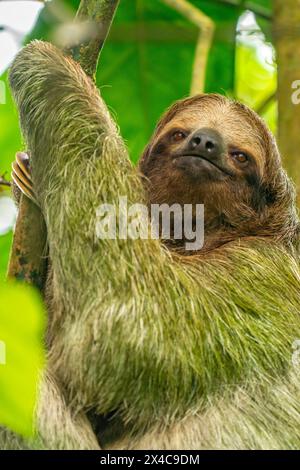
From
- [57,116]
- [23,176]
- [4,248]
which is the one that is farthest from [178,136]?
[4,248]

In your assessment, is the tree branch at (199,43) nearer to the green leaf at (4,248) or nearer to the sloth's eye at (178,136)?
the sloth's eye at (178,136)

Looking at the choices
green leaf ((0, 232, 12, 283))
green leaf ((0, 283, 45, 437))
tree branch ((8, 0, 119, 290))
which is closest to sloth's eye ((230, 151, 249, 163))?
tree branch ((8, 0, 119, 290))

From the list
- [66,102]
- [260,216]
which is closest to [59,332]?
[66,102]

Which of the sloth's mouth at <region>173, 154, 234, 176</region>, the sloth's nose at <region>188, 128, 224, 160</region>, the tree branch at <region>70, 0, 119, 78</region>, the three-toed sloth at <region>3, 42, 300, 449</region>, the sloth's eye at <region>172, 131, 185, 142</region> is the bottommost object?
the three-toed sloth at <region>3, 42, 300, 449</region>

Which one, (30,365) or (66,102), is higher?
(66,102)

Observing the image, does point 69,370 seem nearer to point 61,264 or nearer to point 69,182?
point 61,264

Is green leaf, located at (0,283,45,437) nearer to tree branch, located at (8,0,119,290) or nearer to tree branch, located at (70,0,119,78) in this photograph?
tree branch, located at (8,0,119,290)

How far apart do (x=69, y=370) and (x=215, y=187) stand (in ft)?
6.78

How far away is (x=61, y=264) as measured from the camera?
5.20 m

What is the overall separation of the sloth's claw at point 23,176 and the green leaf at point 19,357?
2.97 metres

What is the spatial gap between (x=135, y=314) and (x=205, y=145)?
1765 millimetres

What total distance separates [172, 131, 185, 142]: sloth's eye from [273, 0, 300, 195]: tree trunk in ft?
4.78

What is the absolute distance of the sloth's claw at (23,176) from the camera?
215 inches

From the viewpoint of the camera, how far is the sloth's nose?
247 inches
